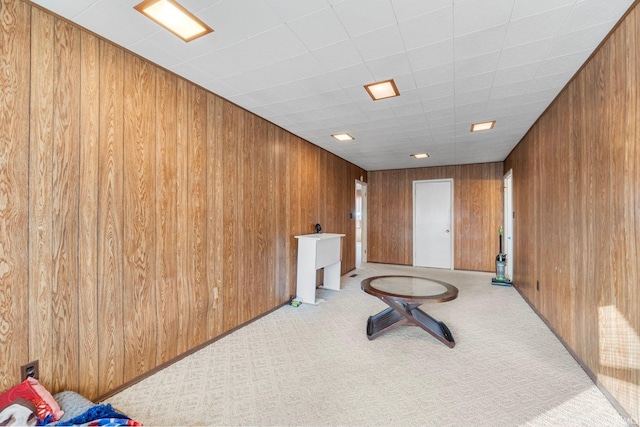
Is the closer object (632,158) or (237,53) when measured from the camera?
(632,158)

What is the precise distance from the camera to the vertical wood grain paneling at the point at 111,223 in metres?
1.87

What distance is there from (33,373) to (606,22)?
403 centimetres

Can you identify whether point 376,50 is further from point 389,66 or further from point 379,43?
point 389,66

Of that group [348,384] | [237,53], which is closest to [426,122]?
[237,53]

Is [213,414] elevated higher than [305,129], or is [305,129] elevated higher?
[305,129]

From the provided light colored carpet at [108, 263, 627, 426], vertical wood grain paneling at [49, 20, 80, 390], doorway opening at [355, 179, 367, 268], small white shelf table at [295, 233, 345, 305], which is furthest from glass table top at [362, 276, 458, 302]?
doorway opening at [355, 179, 367, 268]

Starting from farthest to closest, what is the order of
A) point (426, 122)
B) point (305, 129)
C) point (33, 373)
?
point (305, 129)
point (426, 122)
point (33, 373)

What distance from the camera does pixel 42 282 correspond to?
1597mm

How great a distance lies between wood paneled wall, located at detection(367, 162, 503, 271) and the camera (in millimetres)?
5879

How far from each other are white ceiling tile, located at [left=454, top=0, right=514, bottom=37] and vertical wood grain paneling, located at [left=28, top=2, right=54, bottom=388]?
95.5 inches

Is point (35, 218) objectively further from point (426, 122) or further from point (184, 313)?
point (426, 122)

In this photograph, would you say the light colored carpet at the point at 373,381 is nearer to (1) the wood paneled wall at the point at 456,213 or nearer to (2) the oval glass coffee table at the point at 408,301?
(2) the oval glass coffee table at the point at 408,301

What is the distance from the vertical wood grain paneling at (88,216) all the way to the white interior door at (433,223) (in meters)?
6.13

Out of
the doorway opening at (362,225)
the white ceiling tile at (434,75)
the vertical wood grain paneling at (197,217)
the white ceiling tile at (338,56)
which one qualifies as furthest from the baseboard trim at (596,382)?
the doorway opening at (362,225)
